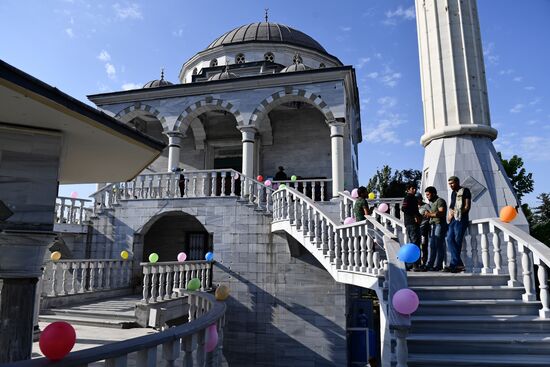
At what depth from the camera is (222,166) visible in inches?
742

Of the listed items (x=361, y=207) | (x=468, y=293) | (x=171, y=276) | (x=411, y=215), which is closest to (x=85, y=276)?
(x=171, y=276)

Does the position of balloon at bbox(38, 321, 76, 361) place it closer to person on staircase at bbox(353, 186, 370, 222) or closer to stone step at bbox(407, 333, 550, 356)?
stone step at bbox(407, 333, 550, 356)

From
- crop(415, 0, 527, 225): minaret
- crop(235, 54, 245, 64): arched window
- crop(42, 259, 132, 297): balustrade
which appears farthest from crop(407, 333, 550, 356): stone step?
crop(235, 54, 245, 64): arched window

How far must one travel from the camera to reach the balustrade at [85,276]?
9797mm

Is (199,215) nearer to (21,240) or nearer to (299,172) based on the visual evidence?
(299,172)

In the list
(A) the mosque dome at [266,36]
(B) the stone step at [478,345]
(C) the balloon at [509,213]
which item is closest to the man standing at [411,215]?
(C) the balloon at [509,213]

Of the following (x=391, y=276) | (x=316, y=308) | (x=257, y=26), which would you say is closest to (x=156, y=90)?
(x=257, y=26)

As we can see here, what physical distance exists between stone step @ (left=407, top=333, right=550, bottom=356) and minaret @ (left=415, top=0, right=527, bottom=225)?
193 inches

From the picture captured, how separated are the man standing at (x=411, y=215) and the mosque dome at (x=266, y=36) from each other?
53.6ft

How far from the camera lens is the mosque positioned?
16.8ft

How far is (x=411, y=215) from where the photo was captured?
283 inches

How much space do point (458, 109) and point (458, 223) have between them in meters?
4.95

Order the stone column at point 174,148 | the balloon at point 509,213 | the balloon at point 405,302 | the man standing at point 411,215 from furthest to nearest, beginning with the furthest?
the stone column at point 174,148
the man standing at point 411,215
the balloon at point 509,213
the balloon at point 405,302

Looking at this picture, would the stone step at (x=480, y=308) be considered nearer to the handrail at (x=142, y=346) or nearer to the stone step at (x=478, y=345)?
the stone step at (x=478, y=345)
